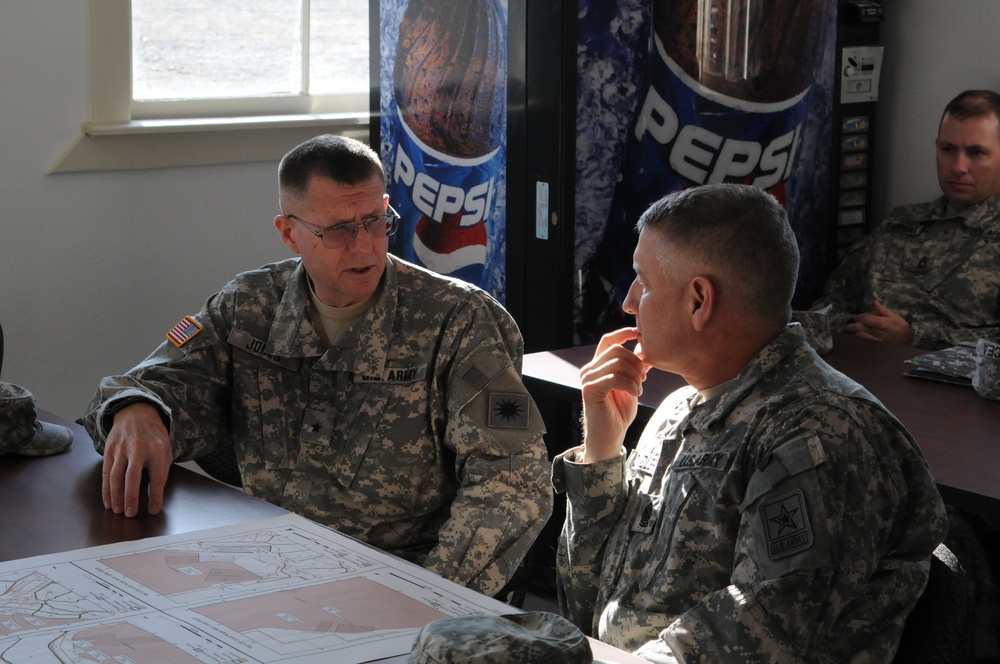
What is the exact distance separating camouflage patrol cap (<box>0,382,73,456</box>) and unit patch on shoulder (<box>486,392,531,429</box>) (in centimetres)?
71

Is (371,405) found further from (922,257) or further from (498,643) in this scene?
(922,257)

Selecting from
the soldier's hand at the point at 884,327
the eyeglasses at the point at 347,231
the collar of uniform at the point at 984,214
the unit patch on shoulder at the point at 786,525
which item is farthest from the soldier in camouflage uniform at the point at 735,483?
the collar of uniform at the point at 984,214

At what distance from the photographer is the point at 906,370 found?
9.11 feet

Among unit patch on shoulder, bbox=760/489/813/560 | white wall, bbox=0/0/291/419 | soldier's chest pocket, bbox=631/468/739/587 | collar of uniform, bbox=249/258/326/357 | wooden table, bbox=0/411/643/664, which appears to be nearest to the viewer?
unit patch on shoulder, bbox=760/489/813/560

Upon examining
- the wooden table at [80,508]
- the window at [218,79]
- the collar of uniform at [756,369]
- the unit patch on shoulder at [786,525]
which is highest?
the window at [218,79]

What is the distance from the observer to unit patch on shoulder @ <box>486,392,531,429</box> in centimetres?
202

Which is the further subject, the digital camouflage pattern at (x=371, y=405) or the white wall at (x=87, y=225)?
the white wall at (x=87, y=225)

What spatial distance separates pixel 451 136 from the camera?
3.71 metres

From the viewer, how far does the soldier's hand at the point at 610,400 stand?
1.74 m

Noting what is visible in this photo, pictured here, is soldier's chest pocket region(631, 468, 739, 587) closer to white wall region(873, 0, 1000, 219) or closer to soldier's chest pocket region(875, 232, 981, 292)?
soldier's chest pocket region(875, 232, 981, 292)

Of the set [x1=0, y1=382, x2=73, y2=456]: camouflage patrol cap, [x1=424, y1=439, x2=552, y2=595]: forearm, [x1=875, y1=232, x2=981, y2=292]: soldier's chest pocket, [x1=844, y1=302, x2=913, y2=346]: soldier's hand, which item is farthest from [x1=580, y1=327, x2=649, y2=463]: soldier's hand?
[x1=875, y1=232, x2=981, y2=292]: soldier's chest pocket

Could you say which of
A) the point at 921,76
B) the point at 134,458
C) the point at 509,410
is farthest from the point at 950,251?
the point at 134,458

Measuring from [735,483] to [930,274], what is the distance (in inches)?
97.0

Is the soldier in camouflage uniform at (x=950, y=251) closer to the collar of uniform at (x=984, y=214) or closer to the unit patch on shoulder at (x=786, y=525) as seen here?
the collar of uniform at (x=984, y=214)
